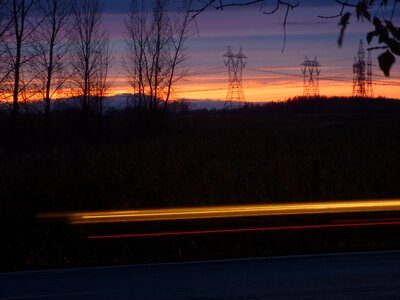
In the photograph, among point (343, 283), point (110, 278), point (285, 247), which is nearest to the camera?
point (343, 283)

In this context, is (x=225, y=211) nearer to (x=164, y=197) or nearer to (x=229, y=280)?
(x=164, y=197)

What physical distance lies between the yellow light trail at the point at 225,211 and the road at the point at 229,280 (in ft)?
9.55

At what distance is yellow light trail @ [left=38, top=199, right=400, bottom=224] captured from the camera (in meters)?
14.7

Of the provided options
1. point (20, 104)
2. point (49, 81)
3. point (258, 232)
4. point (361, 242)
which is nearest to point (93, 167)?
point (258, 232)

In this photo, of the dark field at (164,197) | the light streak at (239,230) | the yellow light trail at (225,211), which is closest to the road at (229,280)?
the dark field at (164,197)

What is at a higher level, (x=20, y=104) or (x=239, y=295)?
(x=20, y=104)

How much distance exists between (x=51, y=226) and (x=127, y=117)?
41.9 metres

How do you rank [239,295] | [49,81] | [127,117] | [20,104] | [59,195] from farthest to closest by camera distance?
[127,117]
[49,81]
[20,104]
[59,195]
[239,295]

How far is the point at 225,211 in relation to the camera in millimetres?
15453

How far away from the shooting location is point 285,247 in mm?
14094

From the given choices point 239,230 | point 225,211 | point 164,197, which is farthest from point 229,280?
point 164,197

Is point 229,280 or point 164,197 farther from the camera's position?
point 164,197

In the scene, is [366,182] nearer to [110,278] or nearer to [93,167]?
[93,167]

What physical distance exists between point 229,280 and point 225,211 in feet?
16.8
